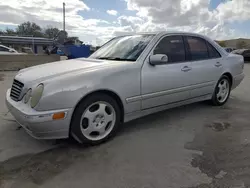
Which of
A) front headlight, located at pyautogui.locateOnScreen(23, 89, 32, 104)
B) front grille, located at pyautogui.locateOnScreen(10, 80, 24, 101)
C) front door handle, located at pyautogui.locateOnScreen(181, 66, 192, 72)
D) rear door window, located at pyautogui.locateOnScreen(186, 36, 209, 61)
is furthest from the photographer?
rear door window, located at pyautogui.locateOnScreen(186, 36, 209, 61)

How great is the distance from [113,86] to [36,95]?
961 millimetres

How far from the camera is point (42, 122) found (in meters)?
2.61

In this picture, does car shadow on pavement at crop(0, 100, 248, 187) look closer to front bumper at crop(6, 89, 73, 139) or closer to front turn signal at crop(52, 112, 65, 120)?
front bumper at crop(6, 89, 73, 139)

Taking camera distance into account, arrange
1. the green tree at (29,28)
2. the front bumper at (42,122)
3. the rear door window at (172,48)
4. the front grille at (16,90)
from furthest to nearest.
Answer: the green tree at (29,28), the rear door window at (172,48), the front grille at (16,90), the front bumper at (42,122)

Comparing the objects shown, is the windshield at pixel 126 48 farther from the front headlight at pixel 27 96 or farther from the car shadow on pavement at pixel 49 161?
the front headlight at pixel 27 96

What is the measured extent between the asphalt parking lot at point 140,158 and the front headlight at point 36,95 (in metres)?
0.67

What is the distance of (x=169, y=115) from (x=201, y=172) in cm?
197

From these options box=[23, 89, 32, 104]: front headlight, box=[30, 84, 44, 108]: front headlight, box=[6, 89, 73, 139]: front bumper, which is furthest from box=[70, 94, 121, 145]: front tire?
box=[23, 89, 32, 104]: front headlight

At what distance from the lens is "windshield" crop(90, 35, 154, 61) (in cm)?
358

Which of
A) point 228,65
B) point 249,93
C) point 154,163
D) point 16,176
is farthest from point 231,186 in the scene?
point 249,93

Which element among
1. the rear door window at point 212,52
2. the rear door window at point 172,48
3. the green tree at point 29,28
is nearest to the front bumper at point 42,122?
the rear door window at point 172,48

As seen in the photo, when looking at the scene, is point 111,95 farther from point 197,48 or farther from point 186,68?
point 197,48

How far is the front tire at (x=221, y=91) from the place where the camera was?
4.83 m

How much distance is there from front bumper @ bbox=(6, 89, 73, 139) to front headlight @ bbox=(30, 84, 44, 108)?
3.0 inches
